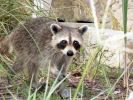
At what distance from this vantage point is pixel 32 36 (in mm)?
6195

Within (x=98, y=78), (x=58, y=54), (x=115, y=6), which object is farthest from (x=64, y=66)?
(x=115, y=6)

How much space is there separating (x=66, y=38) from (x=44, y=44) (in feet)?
1.16

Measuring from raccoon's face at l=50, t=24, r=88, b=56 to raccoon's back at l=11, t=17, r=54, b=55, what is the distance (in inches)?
6.6

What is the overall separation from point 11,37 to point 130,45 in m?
1.75

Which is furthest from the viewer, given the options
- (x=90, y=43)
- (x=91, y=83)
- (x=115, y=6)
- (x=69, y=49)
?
(x=115, y=6)

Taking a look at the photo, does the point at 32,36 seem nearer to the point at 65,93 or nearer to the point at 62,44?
the point at 62,44

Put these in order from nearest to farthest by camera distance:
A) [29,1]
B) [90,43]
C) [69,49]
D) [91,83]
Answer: [69,49] < [91,83] < [90,43] < [29,1]

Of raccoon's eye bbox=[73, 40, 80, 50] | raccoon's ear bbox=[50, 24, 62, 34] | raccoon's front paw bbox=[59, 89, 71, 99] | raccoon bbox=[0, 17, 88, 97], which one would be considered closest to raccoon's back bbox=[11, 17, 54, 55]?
raccoon bbox=[0, 17, 88, 97]

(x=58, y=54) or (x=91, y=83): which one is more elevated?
(x=58, y=54)

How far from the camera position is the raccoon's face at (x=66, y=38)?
228 inches

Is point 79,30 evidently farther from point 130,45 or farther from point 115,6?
point 115,6

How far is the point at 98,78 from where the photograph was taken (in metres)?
6.41

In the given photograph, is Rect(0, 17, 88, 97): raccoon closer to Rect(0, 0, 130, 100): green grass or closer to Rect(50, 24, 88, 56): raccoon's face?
Rect(50, 24, 88, 56): raccoon's face

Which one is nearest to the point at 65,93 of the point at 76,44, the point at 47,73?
the point at 76,44
